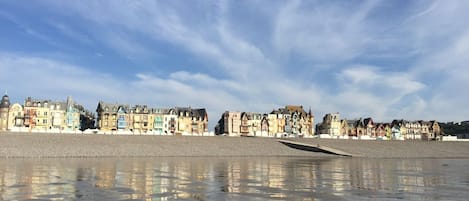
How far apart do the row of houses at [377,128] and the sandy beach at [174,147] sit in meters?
61.9

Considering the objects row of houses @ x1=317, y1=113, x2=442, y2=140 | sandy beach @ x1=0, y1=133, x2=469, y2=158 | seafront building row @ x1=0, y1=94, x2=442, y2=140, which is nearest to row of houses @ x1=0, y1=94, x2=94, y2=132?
seafront building row @ x1=0, y1=94, x2=442, y2=140

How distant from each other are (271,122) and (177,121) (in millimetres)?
34047

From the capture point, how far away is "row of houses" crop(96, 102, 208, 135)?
130 metres

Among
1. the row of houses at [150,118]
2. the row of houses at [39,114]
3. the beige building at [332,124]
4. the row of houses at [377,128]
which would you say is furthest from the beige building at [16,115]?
the beige building at [332,124]

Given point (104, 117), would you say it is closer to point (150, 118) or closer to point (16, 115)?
point (150, 118)

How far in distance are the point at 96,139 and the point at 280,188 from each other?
51408mm

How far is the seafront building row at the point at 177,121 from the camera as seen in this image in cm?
12119

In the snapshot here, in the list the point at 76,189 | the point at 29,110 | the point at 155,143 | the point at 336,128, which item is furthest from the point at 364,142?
the point at 29,110

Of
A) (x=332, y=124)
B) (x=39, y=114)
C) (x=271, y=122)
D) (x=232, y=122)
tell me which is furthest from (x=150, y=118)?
(x=332, y=124)

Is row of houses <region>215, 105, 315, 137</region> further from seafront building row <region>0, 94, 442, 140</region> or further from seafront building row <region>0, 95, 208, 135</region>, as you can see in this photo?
seafront building row <region>0, 95, 208, 135</region>

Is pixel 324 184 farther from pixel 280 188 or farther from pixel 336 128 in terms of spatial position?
pixel 336 128

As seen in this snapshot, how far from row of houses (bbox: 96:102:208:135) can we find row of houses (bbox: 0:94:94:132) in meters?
8.47

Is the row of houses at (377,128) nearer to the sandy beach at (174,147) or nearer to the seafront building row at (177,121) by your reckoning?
the seafront building row at (177,121)

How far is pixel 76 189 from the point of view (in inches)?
867
